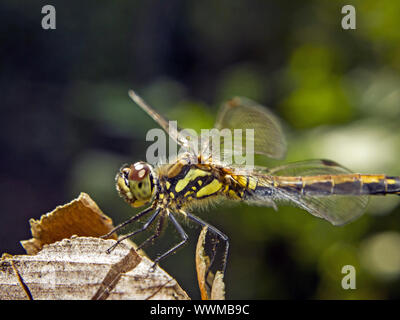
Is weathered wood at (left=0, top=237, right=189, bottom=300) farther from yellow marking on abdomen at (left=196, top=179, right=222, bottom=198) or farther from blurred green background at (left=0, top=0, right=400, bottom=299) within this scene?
blurred green background at (left=0, top=0, right=400, bottom=299)

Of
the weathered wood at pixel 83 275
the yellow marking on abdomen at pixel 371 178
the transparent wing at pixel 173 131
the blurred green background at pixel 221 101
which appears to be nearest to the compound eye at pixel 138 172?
the transparent wing at pixel 173 131

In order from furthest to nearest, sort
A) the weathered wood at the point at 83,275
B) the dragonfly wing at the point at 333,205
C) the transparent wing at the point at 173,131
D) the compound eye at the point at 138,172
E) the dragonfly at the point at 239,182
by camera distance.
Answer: the transparent wing at the point at 173,131, the dragonfly wing at the point at 333,205, the dragonfly at the point at 239,182, the compound eye at the point at 138,172, the weathered wood at the point at 83,275

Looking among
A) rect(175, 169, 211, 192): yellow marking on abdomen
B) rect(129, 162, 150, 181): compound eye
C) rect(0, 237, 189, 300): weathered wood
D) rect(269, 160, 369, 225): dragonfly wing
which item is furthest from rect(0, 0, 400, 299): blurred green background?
rect(0, 237, 189, 300): weathered wood

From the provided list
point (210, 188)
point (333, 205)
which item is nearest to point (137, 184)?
A: point (210, 188)

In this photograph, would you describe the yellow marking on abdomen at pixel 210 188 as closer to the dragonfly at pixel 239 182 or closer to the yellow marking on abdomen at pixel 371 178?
the dragonfly at pixel 239 182

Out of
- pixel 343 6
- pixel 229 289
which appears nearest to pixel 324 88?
pixel 343 6

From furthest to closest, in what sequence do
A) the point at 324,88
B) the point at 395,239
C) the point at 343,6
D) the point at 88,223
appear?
the point at 343,6 → the point at 324,88 → the point at 395,239 → the point at 88,223
